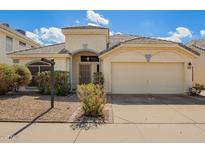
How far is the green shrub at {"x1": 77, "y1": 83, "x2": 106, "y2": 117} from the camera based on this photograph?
8930 millimetres

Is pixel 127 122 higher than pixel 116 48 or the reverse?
the reverse

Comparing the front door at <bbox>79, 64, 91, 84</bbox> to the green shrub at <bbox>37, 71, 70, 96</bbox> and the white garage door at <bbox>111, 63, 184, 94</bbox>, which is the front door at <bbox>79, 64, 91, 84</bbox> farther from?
the green shrub at <bbox>37, 71, 70, 96</bbox>

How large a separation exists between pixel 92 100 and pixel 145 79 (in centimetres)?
946

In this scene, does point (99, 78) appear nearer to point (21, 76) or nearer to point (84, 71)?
point (84, 71)

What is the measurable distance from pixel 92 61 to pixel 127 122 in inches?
497

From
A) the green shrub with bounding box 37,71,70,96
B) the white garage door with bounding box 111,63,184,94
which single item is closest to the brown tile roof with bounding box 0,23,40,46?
the green shrub with bounding box 37,71,70,96

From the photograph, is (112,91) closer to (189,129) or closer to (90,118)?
(90,118)

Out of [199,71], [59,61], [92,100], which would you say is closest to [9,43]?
[59,61]

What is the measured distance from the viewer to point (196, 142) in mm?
5938

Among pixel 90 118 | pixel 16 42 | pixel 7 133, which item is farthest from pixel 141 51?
pixel 16 42

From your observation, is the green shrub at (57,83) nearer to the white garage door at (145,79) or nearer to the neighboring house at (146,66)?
the neighboring house at (146,66)

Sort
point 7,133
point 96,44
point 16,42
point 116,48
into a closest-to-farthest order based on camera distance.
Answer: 1. point 7,133
2. point 116,48
3. point 96,44
4. point 16,42

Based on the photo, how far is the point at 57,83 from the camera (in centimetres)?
1570

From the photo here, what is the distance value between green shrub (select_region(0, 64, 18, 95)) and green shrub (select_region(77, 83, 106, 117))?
7.33m
